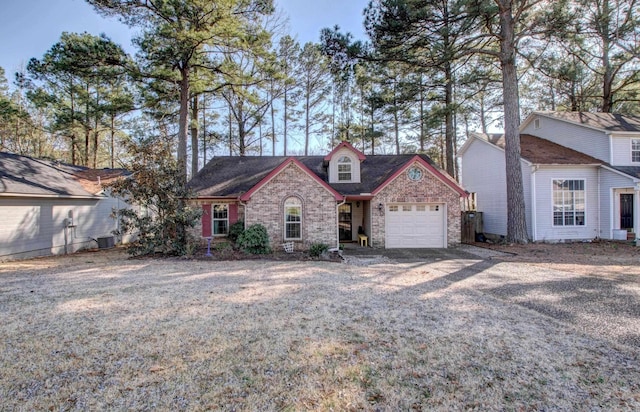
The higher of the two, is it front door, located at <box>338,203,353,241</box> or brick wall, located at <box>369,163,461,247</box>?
brick wall, located at <box>369,163,461,247</box>

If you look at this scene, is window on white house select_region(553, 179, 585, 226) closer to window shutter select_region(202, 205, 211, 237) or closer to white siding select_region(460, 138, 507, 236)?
white siding select_region(460, 138, 507, 236)

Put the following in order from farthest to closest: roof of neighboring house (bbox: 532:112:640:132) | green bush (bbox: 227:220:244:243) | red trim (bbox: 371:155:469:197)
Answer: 1. roof of neighboring house (bbox: 532:112:640:132)
2. red trim (bbox: 371:155:469:197)
3. green bush (bbox: 227:220:244:243)

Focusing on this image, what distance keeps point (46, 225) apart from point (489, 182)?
71.3ft

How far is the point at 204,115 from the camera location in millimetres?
25266

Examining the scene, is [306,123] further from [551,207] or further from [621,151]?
[621,151]

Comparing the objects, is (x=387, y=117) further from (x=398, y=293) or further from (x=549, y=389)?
(x=549, y=389)

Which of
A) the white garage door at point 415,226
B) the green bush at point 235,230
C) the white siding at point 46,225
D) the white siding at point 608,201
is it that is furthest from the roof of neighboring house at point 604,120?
the white siding at point 46,225

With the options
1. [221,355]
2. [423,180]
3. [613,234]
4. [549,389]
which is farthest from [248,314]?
[613,234]

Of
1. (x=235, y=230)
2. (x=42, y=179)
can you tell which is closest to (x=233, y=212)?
(x=235, y=230)

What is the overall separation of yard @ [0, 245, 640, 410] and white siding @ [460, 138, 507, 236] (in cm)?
866

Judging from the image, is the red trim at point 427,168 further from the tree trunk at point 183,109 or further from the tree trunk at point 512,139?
the tree trunk at point 183,109

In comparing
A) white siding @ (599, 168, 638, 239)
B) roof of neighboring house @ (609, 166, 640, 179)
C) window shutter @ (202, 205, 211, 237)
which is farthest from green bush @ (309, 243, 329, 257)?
roof of neighboring house @ (609, 166, 640, 179)

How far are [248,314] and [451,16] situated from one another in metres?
14.4

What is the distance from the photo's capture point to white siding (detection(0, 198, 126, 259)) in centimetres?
1134
